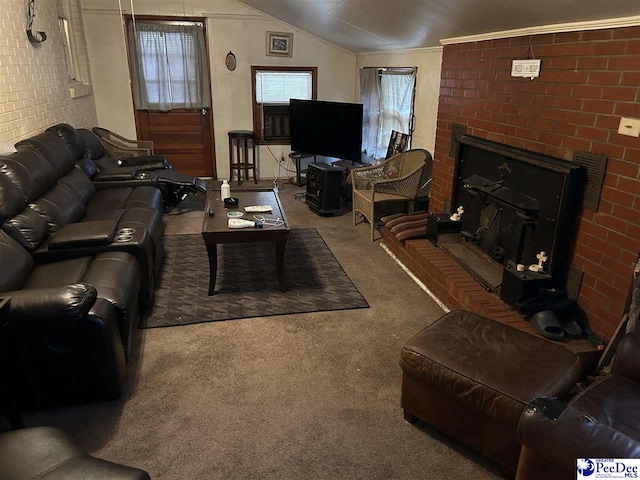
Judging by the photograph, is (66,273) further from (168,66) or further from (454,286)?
(168,66)

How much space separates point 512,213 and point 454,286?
0.61 meters

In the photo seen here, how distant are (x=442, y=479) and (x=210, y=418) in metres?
1.06

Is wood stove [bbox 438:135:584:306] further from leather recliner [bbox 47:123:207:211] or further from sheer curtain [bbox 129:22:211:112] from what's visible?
sheer curtain [bbox 129:22:211:112]

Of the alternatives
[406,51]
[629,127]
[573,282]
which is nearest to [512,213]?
[573,282]

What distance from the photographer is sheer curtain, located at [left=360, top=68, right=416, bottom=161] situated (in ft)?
16.4

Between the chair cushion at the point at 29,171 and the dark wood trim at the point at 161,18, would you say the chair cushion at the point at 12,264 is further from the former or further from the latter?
the dark wood trim at the point at 161,18

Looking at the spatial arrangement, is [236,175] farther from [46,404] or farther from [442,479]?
[442,479]

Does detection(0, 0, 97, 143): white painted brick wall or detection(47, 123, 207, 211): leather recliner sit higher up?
detection(0, 0, 97, 143): white painted brick wall

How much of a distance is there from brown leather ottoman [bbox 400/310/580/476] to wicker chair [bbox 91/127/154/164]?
176 inches

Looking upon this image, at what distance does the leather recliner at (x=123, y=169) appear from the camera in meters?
4.28

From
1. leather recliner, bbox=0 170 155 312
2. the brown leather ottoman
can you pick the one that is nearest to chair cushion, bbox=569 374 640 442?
the brown leather ottoman

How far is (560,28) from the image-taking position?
254 centimetres

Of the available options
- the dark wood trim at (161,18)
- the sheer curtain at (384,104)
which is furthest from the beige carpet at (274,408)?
the dark wood trim at (161,18)

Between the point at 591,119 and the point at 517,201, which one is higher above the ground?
the point at 591,119
